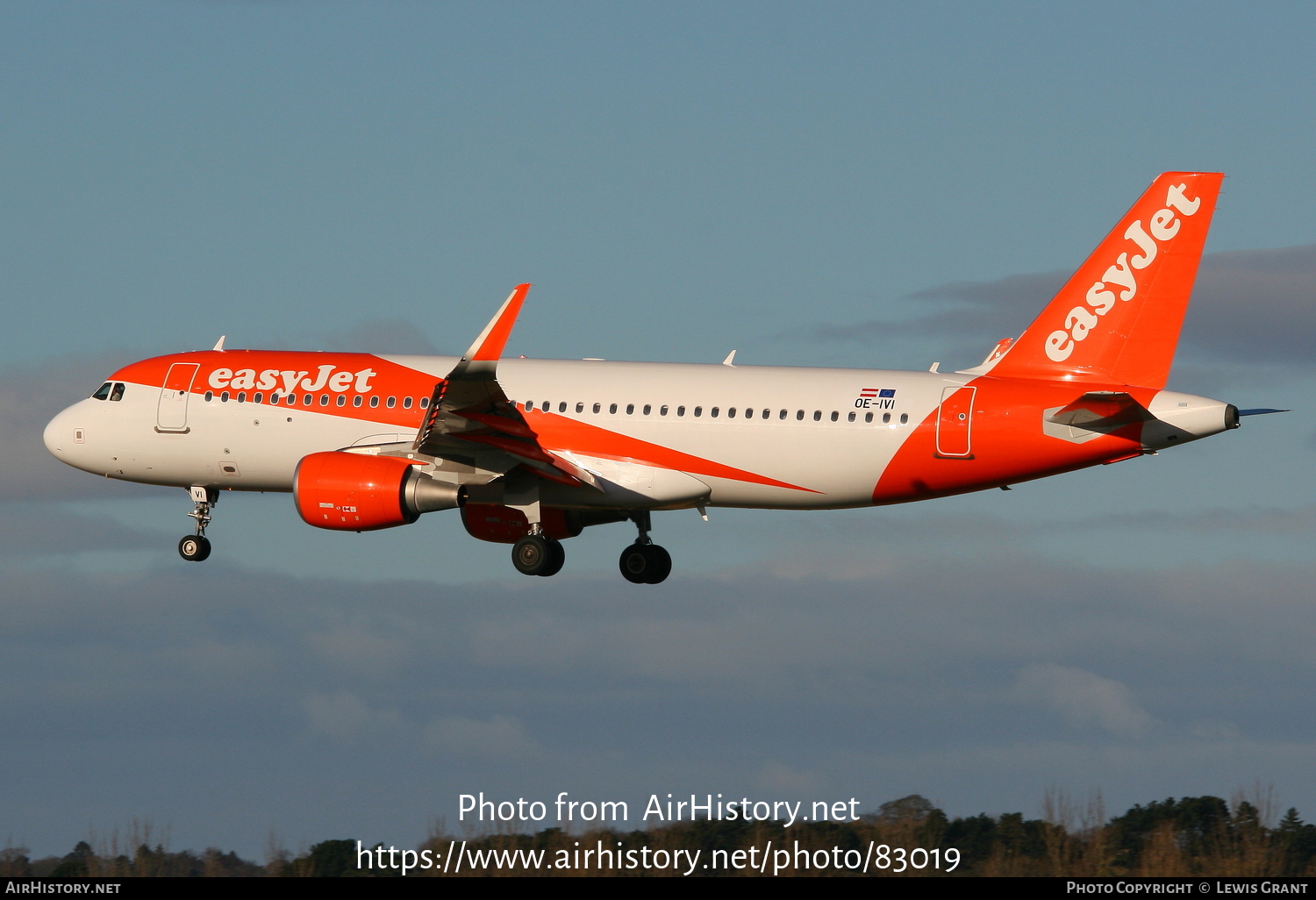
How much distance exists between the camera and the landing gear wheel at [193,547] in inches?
1741

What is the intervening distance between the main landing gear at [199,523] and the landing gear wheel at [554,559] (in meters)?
8.84

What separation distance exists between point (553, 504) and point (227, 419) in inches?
321

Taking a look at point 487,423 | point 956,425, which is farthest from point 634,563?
point 956,425

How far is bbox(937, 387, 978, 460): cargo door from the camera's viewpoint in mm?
37344

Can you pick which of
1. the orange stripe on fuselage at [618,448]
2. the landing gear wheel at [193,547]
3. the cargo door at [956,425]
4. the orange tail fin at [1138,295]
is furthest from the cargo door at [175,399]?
the orange tail fin at [1138,295]

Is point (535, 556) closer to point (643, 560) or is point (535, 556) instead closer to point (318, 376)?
point (643, 560)

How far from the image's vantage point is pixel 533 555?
41.0m

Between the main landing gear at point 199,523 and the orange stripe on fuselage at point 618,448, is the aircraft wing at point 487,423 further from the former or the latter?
the main landing gear at point 199,523

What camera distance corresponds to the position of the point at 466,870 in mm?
27812

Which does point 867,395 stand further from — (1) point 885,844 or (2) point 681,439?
(1) point 885,844

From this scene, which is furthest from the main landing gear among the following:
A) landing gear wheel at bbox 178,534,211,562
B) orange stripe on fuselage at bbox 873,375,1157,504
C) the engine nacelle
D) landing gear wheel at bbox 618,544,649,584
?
orange stripe on fuselage at bbox 873,375,1157,504
